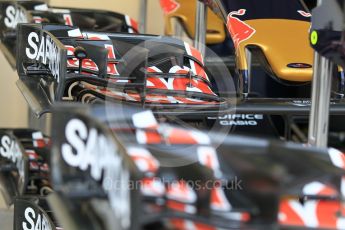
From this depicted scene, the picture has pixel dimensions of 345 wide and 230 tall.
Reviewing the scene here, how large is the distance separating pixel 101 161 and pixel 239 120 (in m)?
1.16

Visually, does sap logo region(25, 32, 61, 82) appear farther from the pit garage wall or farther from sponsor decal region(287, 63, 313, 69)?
the pit garage wall

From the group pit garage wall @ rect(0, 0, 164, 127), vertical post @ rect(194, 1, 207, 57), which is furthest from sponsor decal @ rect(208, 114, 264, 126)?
pit garage wall @ rect(0, 0, 164, 127)

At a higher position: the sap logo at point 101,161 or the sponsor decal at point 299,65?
the sponsor decal at point 299,65

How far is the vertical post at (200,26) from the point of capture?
7.78 feet

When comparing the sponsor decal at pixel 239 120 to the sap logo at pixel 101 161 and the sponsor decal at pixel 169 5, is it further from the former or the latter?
the sap logo at pixel 101 161

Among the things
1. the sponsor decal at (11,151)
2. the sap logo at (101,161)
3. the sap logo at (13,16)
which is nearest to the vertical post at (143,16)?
the sap logo at (13,16)

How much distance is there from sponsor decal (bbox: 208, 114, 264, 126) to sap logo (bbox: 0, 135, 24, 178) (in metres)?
0.60

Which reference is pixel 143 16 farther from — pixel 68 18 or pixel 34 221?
pixel 34 221

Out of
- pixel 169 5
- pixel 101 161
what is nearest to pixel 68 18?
pixel 169 5

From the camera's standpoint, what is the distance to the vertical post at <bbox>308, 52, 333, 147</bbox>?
127 cm

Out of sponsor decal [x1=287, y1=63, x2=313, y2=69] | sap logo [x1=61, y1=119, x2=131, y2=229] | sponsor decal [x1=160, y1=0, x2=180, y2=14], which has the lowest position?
sap logo [x1=61, y1=119, x2=131, y2=229]

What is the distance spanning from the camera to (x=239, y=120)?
209 cm

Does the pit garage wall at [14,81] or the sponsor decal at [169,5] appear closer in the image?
the sponsor decal at [169,5]

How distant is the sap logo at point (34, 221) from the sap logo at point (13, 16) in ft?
2.14
